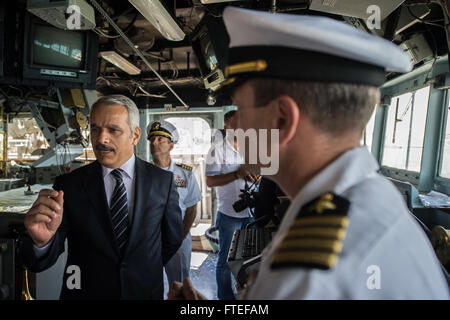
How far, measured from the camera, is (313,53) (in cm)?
56

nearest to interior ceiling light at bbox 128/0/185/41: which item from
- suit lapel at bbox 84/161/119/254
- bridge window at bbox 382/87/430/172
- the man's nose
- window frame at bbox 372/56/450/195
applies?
the man's nose

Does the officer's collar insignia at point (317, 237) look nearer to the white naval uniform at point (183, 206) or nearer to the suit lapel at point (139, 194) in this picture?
the suit lapel at point (139, 194)

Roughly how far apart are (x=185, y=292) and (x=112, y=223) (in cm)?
75

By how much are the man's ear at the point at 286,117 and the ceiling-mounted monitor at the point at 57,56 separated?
353cm

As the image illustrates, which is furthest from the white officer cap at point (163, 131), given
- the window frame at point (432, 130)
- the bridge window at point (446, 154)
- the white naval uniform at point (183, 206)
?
the bridge window at point (446, 154)

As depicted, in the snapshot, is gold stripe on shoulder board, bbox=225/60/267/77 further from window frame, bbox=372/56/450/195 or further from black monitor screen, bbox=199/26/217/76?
window frame, bbox=372/56/450/195

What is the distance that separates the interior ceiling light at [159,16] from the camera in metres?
2.23

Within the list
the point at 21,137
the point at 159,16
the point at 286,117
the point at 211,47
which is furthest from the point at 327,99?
the point at 21,137

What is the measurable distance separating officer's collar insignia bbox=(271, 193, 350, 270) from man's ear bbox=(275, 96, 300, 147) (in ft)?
0.50

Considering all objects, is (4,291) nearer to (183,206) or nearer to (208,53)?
(183,206)

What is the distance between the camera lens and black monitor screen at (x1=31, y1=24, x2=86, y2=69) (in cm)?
311
